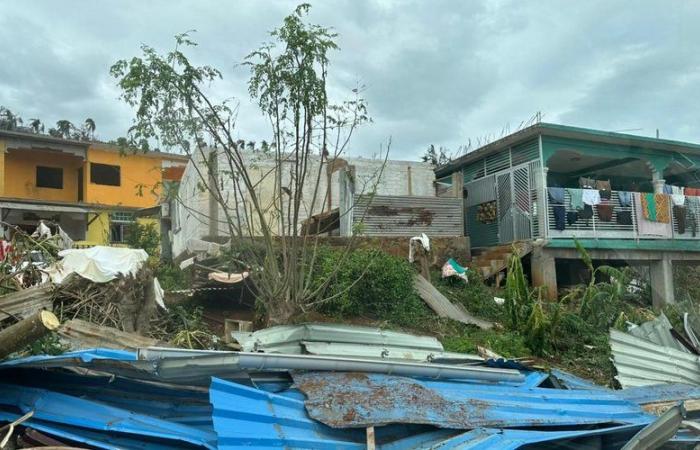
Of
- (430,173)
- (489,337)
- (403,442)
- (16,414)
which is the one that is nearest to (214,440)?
(403,442)

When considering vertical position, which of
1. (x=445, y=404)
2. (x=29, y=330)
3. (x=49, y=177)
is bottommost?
(x=445, y=404)

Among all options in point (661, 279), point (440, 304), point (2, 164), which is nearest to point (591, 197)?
point (661, 279)

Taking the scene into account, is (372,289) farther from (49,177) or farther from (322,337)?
(49,177)

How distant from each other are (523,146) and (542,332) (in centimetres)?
675

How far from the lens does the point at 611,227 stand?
1356 centimetres

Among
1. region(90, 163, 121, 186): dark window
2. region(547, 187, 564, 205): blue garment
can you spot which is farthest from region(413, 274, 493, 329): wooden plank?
region(90, 163, 121, 186): dark window

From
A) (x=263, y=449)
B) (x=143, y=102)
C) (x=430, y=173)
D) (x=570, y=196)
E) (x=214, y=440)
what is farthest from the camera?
(x=430, y=173)

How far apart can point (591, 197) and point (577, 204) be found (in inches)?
19.1

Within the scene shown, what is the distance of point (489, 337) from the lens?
8656 millimetres

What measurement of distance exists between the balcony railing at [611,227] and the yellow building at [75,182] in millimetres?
14975

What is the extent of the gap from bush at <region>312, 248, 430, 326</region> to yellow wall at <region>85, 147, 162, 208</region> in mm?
16386

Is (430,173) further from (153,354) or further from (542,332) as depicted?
(153,354)

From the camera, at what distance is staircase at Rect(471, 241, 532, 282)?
1252cm

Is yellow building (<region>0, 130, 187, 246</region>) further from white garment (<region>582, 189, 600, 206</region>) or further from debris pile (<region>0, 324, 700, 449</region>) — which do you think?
debris pile (<region>0, 324, 700, 449</region>)
